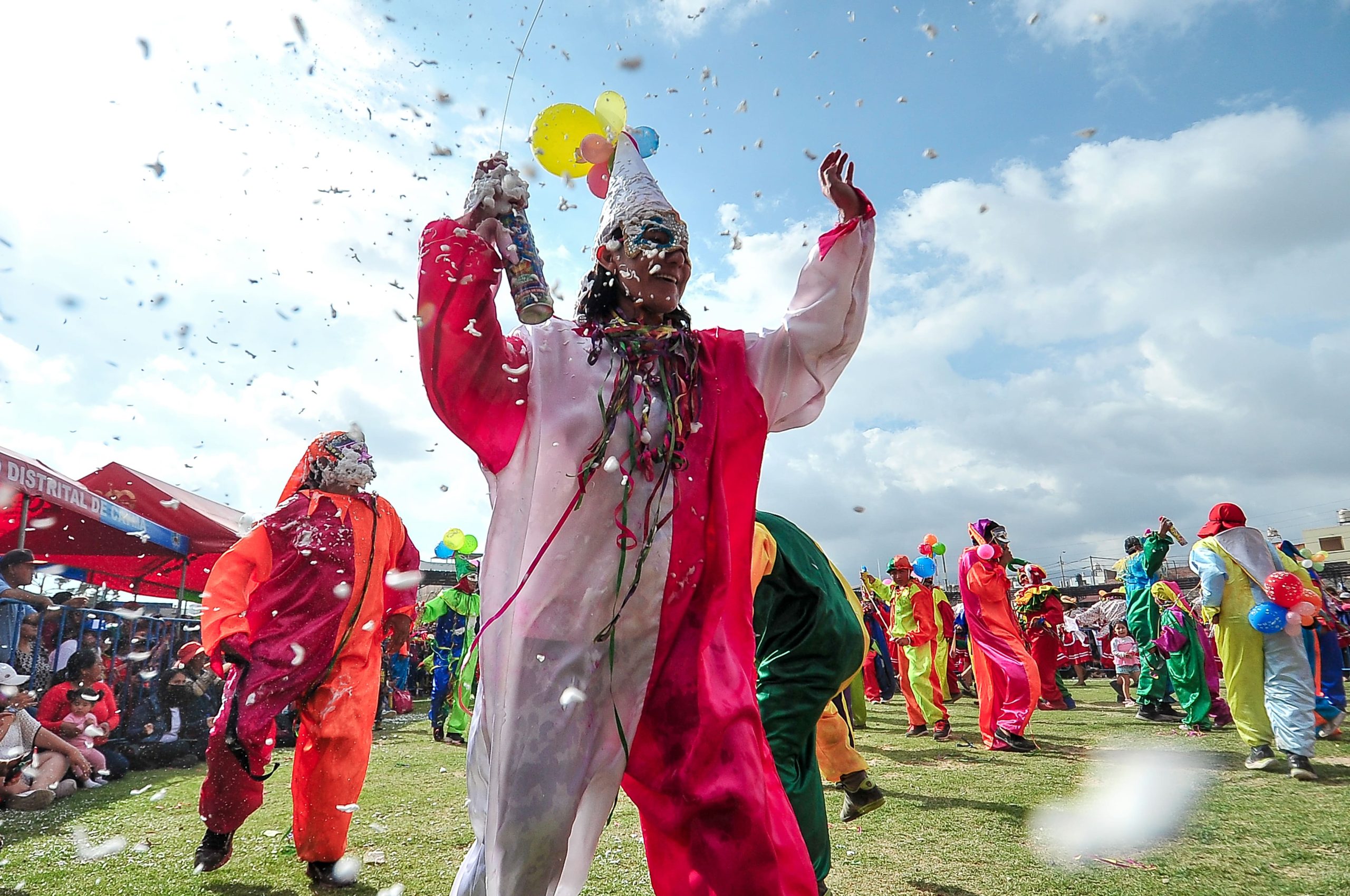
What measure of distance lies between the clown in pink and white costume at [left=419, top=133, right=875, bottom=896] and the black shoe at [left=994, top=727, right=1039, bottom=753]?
618cm

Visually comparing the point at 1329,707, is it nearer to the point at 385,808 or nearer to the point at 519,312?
the point at 385,808

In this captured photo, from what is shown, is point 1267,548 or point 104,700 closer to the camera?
point 1267,548

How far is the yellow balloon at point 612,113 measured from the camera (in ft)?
7.87

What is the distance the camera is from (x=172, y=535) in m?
9.33

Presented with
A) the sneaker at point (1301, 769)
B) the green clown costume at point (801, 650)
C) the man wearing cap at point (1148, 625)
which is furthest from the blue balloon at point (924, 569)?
the green clown costume at point (801, 650)

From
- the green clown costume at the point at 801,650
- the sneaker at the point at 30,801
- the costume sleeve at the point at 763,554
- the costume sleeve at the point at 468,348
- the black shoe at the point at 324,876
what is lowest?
the sneaker at the point at 30,801

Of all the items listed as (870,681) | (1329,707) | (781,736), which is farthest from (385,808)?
(870,681)

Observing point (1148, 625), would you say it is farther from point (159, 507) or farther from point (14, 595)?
point (159, 507)

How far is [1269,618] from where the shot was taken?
5.91 meters

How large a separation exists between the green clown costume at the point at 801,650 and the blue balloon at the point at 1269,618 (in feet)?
14.0

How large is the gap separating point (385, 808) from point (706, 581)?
445 centimetres

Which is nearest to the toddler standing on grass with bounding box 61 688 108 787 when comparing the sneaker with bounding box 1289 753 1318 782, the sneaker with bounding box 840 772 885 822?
the sneaker with bounding box 840 772 885 822

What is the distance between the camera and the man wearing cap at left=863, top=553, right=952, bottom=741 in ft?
28.2

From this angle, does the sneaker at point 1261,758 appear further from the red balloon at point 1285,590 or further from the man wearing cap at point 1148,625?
the man wearing cap at point 1148,625
